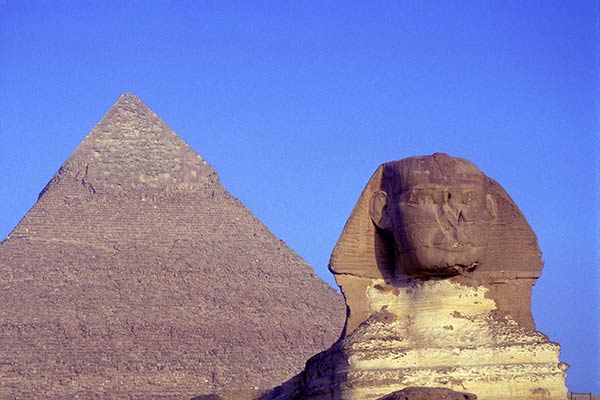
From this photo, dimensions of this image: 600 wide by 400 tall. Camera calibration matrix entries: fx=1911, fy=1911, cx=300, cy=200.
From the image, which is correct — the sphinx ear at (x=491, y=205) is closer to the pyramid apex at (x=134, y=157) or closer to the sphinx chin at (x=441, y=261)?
the sphinx chin at (x=441, y=261)

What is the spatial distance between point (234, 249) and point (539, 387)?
83521mm

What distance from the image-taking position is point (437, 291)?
25.8 feet

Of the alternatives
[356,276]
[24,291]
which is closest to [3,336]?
[24,291]

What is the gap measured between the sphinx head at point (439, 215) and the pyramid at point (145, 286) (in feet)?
233

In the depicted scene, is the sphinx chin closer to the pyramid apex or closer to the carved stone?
the carved stone

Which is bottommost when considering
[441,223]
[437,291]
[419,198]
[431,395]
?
[431,395]

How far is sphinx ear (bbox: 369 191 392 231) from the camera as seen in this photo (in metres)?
8.00

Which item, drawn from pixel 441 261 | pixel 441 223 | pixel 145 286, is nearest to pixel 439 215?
pixel 441 223

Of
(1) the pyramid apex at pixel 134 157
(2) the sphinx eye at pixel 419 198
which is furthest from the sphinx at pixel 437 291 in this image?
(1) the pyramid apex at pixel 134 157

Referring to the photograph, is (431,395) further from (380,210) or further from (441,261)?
(380,210)

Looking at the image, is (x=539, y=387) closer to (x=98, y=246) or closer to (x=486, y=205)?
(x=486, y=205)

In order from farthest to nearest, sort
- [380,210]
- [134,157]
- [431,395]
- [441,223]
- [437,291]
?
[134,157]
[380,210]
[437,291]
[441,223]
[431,395]

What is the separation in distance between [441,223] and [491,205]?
351 millimetres

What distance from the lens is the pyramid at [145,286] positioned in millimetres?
80812
